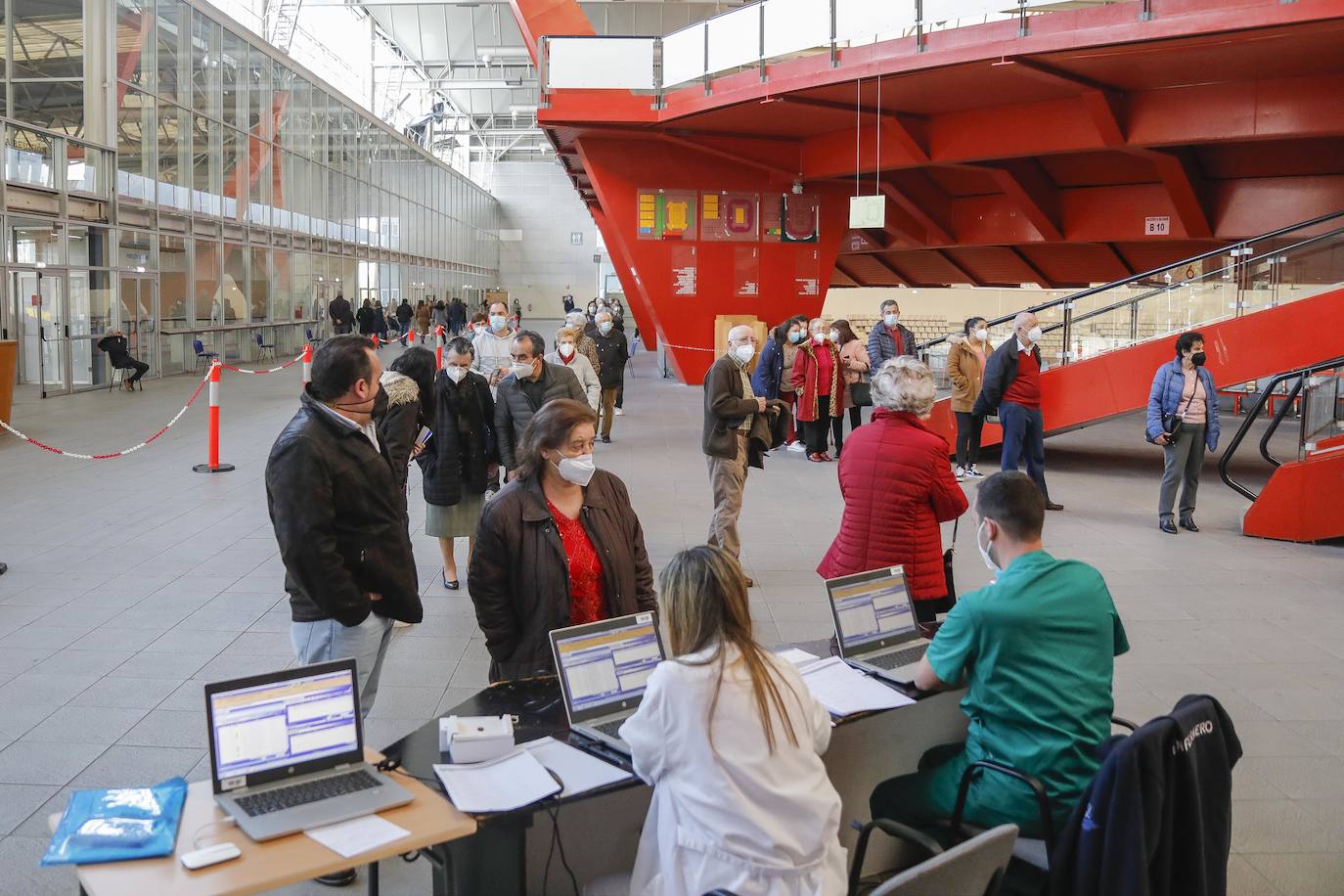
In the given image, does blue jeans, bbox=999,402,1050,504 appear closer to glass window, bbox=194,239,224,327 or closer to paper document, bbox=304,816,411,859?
paper document, bbox=304,816,411,859

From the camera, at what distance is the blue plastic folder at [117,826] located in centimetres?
259

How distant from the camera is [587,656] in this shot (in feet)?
11.6

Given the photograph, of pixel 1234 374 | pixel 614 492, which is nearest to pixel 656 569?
pixel 614 492

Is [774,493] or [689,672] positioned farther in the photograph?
[774,493]

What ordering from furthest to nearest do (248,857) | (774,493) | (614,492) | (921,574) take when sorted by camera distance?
(774,493) < (921,574) < (614,492) < (248,857)

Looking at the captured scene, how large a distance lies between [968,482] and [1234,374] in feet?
10.2

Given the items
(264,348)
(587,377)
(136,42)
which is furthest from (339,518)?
(264,348)

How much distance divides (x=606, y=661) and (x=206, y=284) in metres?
25.1

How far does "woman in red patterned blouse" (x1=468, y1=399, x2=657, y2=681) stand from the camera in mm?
4094

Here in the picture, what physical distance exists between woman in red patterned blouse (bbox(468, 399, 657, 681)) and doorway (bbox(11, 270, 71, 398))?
58.9ft

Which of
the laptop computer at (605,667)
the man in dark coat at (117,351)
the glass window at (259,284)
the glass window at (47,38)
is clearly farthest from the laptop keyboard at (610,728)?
the glass window at (259,284)

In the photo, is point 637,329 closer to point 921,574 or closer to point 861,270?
point 861,270

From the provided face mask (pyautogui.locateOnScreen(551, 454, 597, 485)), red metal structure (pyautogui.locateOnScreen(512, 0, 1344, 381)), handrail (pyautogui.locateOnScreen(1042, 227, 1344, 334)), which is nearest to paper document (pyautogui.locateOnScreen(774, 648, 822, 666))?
face mask (pyautogui.locateOnScreen(551, 454, 597, 485))

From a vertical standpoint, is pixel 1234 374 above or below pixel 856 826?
above
